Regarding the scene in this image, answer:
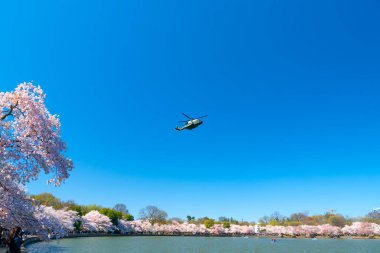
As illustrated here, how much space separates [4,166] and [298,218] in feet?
569

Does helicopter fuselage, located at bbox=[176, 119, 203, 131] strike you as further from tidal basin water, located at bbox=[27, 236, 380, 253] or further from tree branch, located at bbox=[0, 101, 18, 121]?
tidal basin water, located at bbox=[27, 236, 380, 253]

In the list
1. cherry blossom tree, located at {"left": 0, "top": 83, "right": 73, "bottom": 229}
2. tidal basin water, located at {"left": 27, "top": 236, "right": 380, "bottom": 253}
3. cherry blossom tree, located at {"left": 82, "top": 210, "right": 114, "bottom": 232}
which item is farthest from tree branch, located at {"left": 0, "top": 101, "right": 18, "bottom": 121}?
cherry blossom tree, located at {"left": 82, "top": 210, "right": 114, "bottom": 232}

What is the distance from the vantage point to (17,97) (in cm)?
935

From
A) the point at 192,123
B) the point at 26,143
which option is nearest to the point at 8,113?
the point at 26,143

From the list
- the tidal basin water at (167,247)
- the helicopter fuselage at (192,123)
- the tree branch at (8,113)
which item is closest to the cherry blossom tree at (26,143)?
the tree branch at (8,113)

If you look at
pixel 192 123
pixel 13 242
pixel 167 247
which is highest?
pixel 192 123

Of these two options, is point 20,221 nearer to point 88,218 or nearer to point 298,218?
point 88,218

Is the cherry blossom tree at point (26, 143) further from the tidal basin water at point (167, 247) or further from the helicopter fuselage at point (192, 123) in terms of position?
the tidal basin water at point (167, 247)

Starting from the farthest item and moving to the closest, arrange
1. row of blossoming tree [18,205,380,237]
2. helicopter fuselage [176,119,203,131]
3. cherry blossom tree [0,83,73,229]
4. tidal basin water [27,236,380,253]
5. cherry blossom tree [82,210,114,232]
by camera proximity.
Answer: row of blossoming tree [18,205,380,237] → cherry blossom tree [82,210,114,232] → tidal basin water [27,236,380,253] → helicopter fuselage [176,119,203,131] → cherry blossom tree [0,83,73,229]

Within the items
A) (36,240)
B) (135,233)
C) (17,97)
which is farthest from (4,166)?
(135,233)

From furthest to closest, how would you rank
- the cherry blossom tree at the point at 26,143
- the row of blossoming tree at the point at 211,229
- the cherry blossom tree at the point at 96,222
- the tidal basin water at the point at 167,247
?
1. the row of blossoming tree at the point at 211,229
2. the cherry blossom tree at the point at 96,222
3. the tidal basin water at the point at 167,247
4. the cherry blossom tree at the point at 26,143

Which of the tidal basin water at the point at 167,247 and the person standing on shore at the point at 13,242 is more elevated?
the person standing on shore at the point at 13,242

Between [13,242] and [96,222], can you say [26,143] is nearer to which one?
[13,242]

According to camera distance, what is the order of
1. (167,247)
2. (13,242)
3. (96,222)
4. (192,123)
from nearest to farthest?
1. (13,242)
2. (192,123)
3. (167,247)
4. (96,222)
